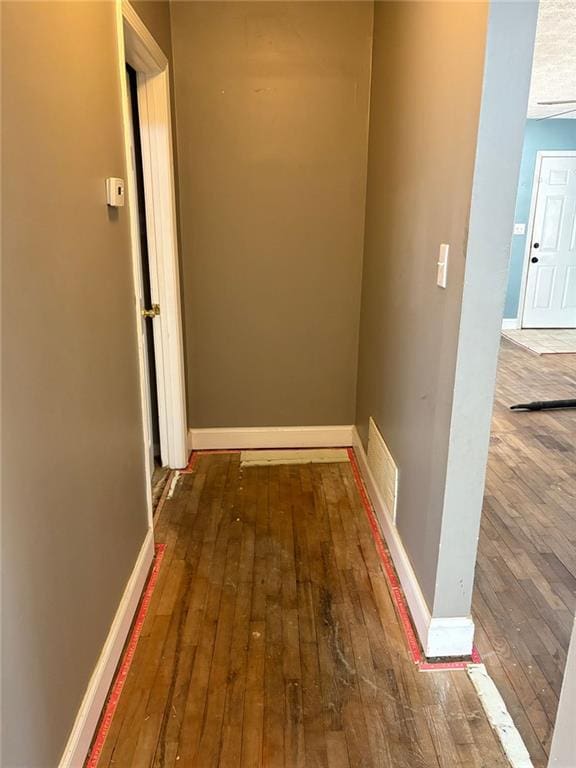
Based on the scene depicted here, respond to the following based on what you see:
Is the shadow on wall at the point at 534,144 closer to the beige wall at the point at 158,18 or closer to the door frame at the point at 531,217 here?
the door frame at the point at 531,217

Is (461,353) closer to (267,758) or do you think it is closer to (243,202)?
(267,758)

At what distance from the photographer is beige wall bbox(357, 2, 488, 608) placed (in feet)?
4.97

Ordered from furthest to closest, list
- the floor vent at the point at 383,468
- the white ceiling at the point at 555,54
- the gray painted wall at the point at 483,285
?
1. the white ceiling at the point at 555,54
2. the floor vent at the point at 383,468
3. the gray painted wall at the point at 483,285

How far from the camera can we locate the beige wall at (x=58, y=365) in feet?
3.54

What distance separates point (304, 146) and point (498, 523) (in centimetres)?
218

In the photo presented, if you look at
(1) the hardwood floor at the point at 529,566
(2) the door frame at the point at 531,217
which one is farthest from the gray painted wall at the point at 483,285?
(2) the door frame at the point at 531,217

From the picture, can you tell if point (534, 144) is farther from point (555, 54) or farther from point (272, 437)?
point (272, 437)

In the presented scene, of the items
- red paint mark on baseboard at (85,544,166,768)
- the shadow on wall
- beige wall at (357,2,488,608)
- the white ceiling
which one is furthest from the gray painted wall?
the shadow on wall

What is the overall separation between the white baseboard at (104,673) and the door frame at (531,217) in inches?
243

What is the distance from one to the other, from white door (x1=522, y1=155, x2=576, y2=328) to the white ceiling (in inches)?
36.9

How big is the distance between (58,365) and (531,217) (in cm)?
673

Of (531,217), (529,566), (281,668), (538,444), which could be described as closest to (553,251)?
(531,217)

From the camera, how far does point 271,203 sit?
3.08 meters

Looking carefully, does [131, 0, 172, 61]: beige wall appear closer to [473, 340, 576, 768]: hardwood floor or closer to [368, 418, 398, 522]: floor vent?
[368, 418, 398, 522]: floor vent
